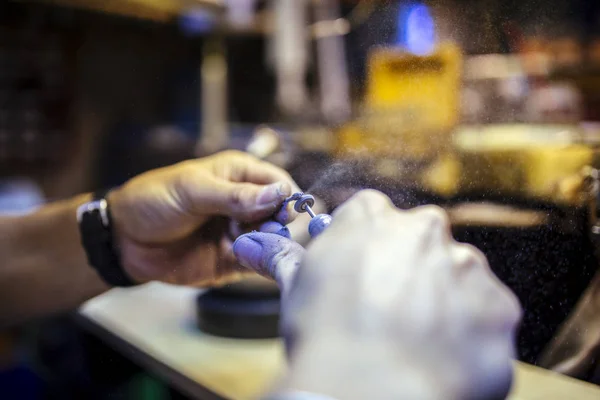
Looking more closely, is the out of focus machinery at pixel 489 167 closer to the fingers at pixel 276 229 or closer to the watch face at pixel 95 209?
the fingers at pixel 276 229

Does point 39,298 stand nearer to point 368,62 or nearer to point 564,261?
point 368,62

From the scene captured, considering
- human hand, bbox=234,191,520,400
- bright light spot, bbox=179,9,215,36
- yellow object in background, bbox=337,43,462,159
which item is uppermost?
bright light spot, bbox=179,9,215,36

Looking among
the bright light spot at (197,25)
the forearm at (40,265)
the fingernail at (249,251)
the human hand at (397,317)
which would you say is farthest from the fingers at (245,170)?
the bright light spot at (197,25)

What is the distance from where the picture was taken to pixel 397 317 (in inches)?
13.9

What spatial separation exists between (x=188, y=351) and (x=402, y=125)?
1.71ft

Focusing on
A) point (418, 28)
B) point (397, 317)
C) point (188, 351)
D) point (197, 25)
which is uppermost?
point (197, 25)

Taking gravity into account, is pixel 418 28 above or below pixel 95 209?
above

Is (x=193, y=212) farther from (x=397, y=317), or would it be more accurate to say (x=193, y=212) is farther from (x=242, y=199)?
(x=397, y=317)

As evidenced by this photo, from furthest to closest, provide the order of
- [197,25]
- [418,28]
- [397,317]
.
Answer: [197,25] < [418,28] < [397,317]

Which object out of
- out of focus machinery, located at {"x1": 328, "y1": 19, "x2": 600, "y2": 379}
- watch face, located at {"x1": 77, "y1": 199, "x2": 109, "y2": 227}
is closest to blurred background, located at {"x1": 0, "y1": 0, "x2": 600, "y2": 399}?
out of focus machinery, located at {"x1": 328, "y1": 19, "x2": 600, "y2": 379}

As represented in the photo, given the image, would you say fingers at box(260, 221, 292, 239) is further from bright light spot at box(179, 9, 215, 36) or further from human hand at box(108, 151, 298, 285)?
bright light spot at box(179, 9, 215, 36)

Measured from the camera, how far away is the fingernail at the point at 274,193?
0.57m

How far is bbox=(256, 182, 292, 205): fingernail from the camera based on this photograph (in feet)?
1.88

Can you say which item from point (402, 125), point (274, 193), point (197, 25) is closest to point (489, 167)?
point (402, 125)
